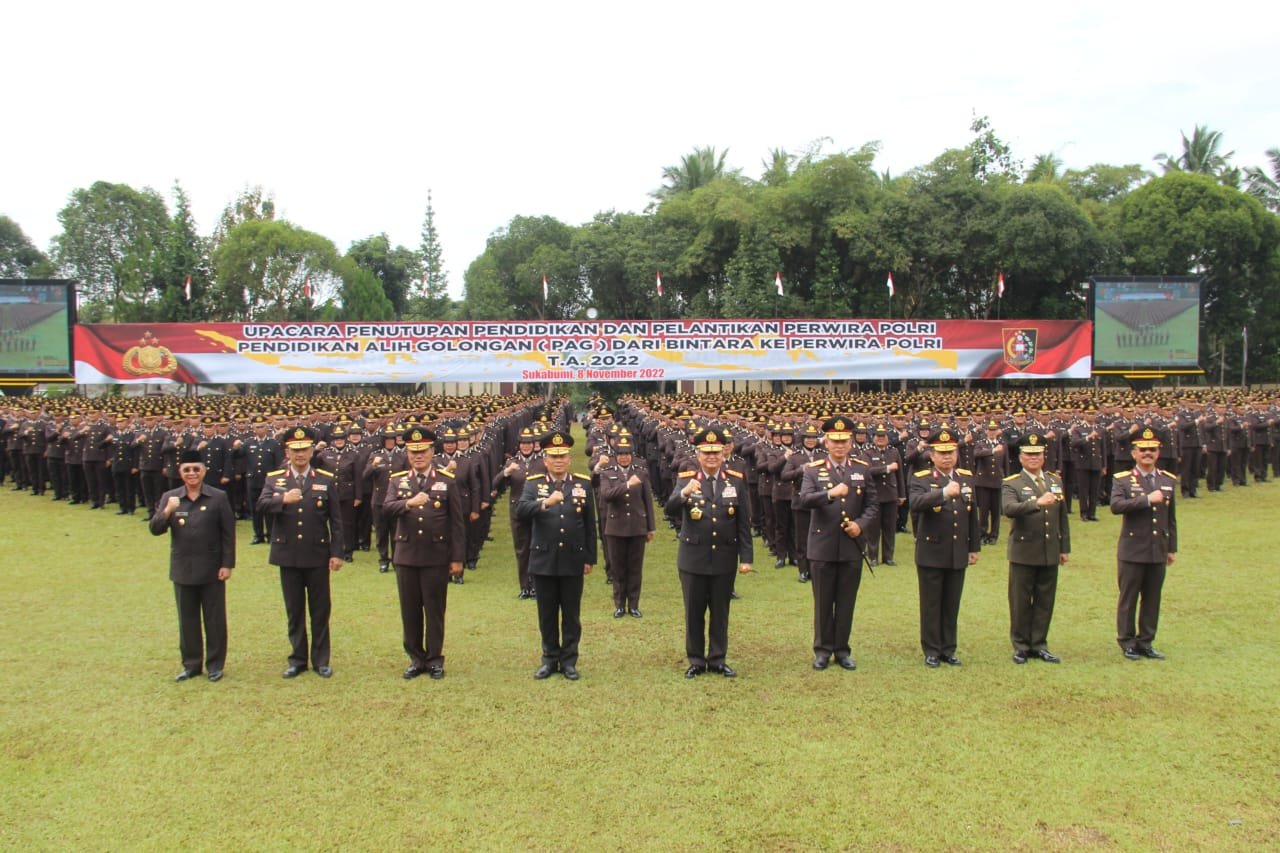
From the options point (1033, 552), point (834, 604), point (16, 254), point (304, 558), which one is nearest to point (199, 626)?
point (304, 558)

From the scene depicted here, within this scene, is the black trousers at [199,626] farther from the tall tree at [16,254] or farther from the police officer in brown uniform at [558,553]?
the tall tree at [16,254]

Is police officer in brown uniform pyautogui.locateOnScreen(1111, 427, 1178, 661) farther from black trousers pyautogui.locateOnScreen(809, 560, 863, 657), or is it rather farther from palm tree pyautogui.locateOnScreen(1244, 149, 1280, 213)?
palm tree pyautogui.locateOnScreen(1244, 149, 1280, 213)

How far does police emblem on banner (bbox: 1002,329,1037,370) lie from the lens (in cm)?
2672

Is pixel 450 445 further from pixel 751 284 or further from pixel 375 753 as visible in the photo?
pixel 751 284

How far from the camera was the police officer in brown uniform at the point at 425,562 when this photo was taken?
6473 millimetres

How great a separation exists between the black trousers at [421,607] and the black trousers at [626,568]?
225 centimetres

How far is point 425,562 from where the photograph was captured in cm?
646

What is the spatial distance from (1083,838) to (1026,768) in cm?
74

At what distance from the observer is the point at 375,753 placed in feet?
17.0

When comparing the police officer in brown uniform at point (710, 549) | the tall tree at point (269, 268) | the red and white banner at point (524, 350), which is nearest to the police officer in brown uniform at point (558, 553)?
the police officer in brown uniform at point (710, 549)

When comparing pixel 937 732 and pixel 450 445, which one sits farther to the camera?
pixel 450 445

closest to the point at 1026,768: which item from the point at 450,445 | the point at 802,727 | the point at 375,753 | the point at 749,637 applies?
the point at 802,727

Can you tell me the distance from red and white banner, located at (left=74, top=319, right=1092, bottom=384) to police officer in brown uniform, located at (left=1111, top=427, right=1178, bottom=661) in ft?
63.7

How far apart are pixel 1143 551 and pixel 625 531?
3.98 metres
